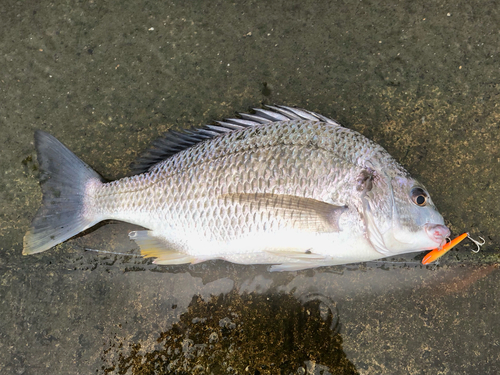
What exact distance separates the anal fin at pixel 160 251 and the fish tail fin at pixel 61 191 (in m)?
0.34

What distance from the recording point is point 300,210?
1.74m

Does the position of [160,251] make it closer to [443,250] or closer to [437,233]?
[437,233]

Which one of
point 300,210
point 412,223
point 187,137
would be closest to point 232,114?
point 187,137

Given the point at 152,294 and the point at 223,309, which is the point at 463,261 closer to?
the point at 223,309

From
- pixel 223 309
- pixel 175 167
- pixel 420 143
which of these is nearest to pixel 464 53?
pixel 420 143

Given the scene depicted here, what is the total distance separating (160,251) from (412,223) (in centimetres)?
141

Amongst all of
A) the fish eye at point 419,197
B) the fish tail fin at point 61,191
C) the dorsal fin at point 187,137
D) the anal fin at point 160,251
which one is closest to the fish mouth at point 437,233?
the fish eye at point 419,197

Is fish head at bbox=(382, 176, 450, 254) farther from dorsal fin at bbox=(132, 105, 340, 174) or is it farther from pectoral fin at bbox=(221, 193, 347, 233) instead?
dorsal fin at bbox=(132, 105, 340, 174)

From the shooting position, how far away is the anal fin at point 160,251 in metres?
1.94

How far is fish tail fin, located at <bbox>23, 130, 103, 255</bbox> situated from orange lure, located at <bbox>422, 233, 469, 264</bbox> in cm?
199

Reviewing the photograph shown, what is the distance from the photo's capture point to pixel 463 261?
2.09 meters

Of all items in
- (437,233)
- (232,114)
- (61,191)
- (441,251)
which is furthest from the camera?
(232,114)

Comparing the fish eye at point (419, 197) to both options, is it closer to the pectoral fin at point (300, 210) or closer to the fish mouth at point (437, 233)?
the fish mouth at point (437, 233)

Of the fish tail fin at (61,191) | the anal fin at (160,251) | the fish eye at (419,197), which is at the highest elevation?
the fish eye at (419,197)
